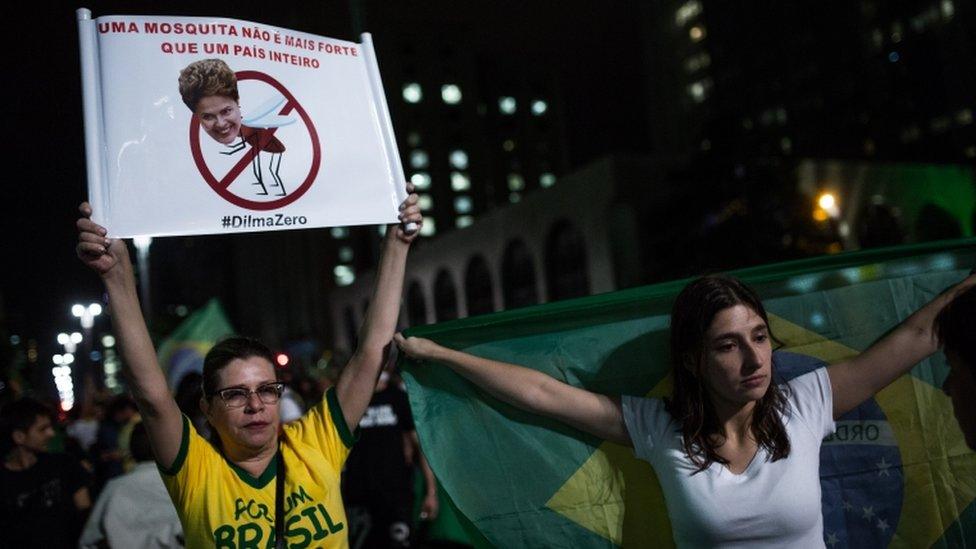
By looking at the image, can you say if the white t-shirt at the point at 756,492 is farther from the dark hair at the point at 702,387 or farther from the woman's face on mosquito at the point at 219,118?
the woman's face on mosquito at the point at 219,118

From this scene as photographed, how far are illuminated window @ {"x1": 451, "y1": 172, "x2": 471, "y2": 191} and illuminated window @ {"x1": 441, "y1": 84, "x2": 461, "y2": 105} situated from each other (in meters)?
9.57

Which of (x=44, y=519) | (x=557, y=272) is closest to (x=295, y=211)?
(x=44, y=519)

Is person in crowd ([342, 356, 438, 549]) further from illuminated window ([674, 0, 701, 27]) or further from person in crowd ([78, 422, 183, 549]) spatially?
illuminated window ([674, 0, 701, 27])

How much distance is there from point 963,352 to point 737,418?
3.33 ft

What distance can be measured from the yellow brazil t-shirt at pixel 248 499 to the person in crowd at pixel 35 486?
346 cm

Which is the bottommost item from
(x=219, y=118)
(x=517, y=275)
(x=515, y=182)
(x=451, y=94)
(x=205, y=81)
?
(x=219, y=118)

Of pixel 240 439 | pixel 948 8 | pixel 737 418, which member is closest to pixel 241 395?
pixel 240 439

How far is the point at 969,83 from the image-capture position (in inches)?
2832

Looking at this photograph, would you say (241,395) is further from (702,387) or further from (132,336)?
(702,387)

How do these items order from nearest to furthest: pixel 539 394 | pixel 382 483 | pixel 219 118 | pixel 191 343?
pixel 219 118
pixel 539 394
pixel 382 483
pixel 191 343

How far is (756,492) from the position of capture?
2854 millimetres

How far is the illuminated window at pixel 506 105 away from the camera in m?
119

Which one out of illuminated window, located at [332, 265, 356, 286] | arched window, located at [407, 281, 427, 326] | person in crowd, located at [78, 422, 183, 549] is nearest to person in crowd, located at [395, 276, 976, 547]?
person in crowd, located at [78, 422, 183, 549]

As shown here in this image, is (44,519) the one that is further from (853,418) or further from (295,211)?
(853,418)
